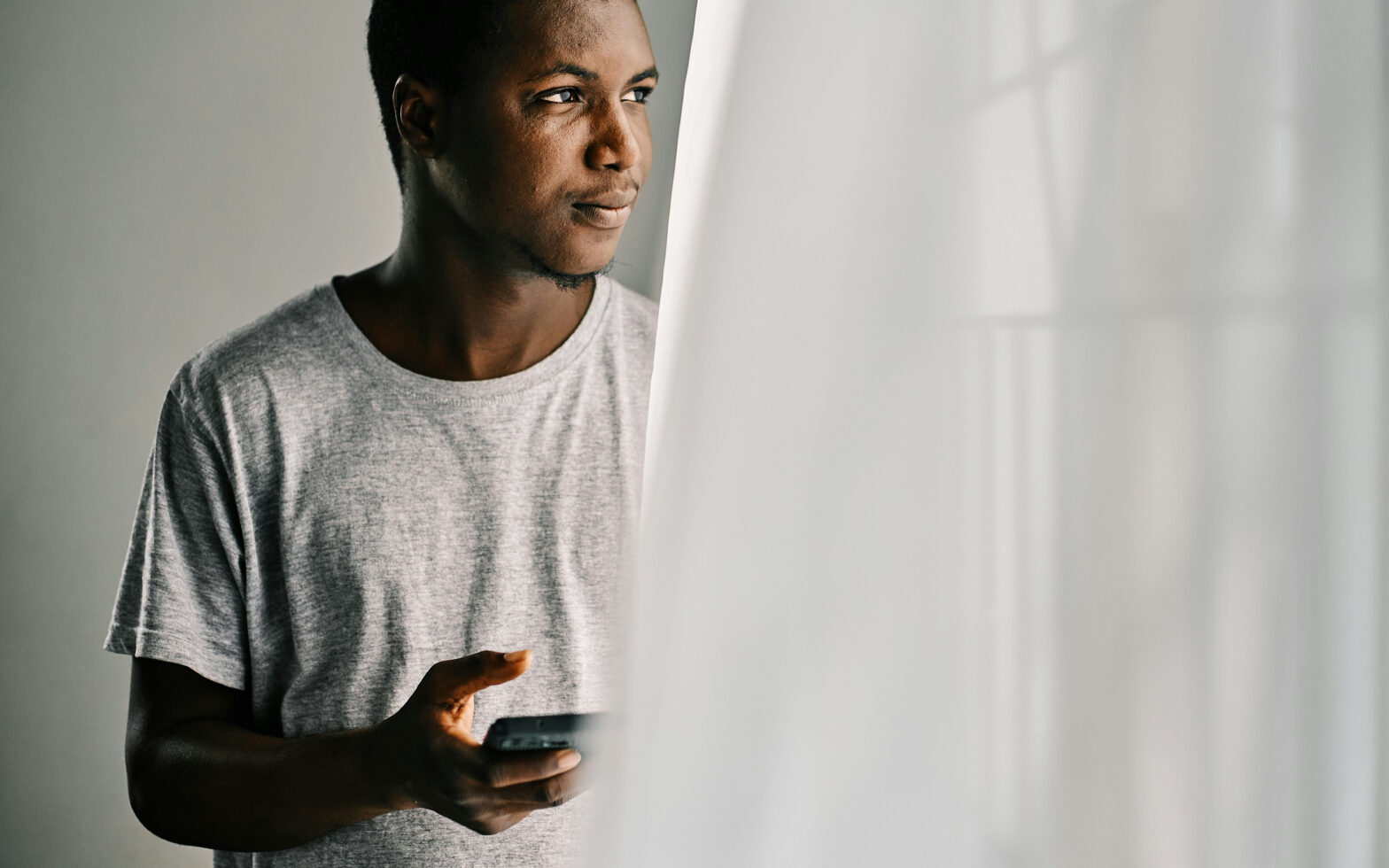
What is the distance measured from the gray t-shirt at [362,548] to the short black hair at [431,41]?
0.17 meters

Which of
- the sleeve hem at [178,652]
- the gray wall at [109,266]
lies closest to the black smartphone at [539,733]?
the sleeve hem at [178,652]

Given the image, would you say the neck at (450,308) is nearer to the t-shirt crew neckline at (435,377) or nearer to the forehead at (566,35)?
the t-shirt crew neckline at (435,377)

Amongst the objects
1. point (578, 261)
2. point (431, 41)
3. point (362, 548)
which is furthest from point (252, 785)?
point (431, 41)

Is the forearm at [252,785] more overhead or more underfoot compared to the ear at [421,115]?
more underfoot

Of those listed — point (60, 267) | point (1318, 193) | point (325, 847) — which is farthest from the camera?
point (60, 267)

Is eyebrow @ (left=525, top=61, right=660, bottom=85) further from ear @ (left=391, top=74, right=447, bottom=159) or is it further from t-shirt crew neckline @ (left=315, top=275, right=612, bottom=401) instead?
t-shirt crew neckline @ (left=315, top=275, right=612, bottom=401)

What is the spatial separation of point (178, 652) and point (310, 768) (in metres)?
0.12

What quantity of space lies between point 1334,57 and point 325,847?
63 cm

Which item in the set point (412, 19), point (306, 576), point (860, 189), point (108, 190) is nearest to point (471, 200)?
point (412, 19)

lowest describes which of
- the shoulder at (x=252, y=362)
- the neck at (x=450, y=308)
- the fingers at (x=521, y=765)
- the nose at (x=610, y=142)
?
the fingers at (x=521, y=765)

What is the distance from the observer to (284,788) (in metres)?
0.52

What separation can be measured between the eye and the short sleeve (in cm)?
31

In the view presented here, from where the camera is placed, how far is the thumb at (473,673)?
0.40 m

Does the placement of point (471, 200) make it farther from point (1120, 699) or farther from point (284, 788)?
point (1120, 699)
